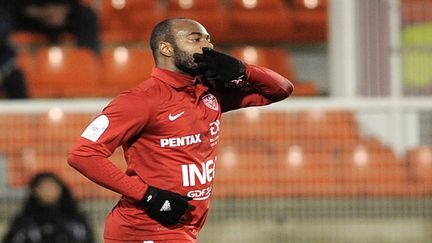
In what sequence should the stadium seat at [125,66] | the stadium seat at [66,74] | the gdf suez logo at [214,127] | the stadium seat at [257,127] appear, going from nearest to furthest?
the gdf suez logo at [214,127], the stadium seat at [257,127], the stadium seat at [66,74], the stadium seat at [125,66]

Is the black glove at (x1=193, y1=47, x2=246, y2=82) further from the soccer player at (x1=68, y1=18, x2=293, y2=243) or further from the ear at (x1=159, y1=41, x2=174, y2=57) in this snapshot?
the ear at (x1=159, y1=41, x2=174, y2=57)

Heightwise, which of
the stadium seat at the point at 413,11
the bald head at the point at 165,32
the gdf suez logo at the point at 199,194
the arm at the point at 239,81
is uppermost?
the stadium seat at the point at 413,11

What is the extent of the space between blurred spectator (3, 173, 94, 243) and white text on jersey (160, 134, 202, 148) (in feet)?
12.5

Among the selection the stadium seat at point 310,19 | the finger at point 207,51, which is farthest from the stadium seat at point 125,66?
the finger at point 207,51

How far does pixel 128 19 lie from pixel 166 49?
683 centimetres

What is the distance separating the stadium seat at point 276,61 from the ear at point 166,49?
5.20 m

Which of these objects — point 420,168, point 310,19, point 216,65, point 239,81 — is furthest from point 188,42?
point 310,19

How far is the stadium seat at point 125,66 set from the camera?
36.0 feet

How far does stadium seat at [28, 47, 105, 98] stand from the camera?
10.6 metres

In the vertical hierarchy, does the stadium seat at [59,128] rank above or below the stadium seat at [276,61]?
below

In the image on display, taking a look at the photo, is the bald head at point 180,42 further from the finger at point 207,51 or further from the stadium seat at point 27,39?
the stadium seat at point 27,39

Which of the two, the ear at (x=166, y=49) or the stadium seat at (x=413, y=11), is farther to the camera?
the stadium seat at (x=413, y=11)

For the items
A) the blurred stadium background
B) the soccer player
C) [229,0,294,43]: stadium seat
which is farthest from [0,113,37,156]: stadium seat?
the soccer player

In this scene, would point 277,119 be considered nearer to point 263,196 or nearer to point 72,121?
point 263,196
